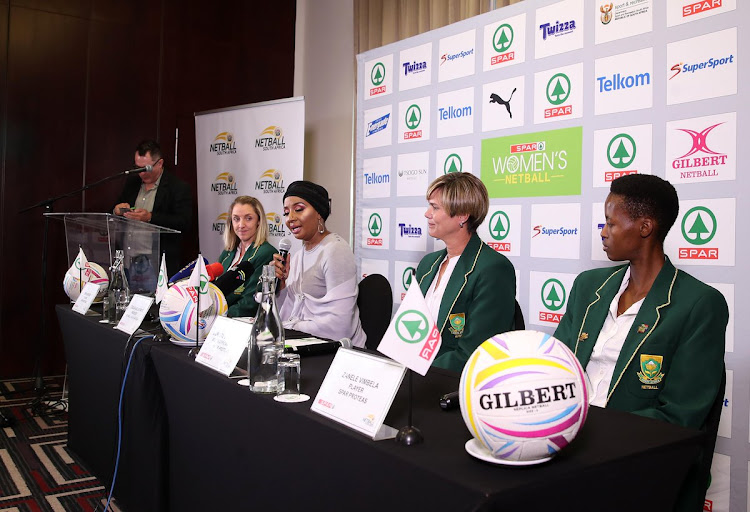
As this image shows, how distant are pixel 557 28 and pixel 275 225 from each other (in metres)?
2.36

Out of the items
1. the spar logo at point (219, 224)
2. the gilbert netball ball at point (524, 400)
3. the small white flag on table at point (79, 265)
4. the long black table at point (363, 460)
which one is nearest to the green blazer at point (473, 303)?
the long black table at point (363, 460)

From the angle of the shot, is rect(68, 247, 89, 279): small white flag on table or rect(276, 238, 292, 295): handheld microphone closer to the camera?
rect(276, 238, 292, 295): handheld microphone

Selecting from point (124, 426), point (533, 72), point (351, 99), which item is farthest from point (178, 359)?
point (351, 99)

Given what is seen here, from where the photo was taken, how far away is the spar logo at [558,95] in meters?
2.71

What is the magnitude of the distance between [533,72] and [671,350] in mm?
1637

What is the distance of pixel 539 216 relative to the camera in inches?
110

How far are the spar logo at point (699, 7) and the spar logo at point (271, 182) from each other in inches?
107

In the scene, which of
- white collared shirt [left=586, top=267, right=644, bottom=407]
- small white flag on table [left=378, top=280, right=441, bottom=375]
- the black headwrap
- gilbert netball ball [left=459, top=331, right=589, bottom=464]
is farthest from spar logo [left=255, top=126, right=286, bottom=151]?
gilbert netball ball [left=459, top=331, right=589, bottom=464]

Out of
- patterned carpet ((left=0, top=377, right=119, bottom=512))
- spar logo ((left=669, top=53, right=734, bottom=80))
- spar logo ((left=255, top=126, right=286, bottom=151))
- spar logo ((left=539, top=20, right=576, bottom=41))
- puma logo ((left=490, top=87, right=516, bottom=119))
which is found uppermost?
spar logo ((left=539, top=20, right=576, bottom=41))

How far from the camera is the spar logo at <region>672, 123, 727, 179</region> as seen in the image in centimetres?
221

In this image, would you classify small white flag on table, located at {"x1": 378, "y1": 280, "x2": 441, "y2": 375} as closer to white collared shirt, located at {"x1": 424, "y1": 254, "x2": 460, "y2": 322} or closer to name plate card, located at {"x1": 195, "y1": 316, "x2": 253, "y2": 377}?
name plate card, located at {"x1": 195, "y1": 316, "x2": 253, "y2": 377}

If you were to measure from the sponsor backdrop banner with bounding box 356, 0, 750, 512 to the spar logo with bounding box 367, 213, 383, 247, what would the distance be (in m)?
0.01

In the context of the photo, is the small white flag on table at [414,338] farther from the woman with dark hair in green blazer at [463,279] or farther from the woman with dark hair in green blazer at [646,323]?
the woman with dark hair in green blazer at [463,279]

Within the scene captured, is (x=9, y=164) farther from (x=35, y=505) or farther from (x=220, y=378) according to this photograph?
(x=220, y=378)
